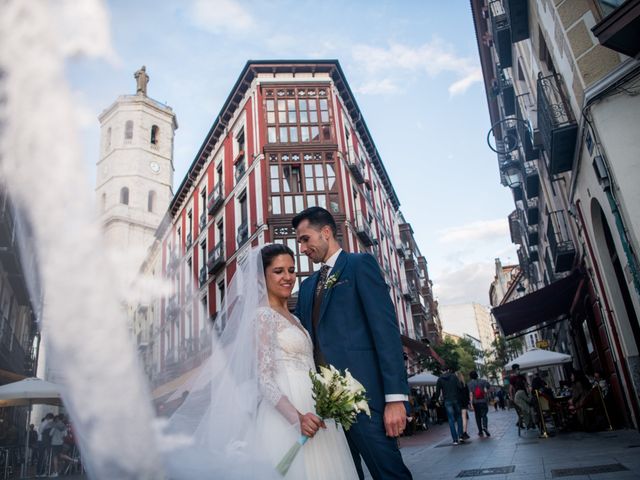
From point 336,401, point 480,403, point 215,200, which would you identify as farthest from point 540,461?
point 215,200

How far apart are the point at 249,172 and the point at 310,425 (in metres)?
22.8

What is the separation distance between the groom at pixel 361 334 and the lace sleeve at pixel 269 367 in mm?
299

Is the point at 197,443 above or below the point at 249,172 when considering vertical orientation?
below

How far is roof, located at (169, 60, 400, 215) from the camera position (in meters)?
25.7

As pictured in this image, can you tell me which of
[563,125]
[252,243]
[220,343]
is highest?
[252,243]

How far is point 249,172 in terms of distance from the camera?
24688 mm

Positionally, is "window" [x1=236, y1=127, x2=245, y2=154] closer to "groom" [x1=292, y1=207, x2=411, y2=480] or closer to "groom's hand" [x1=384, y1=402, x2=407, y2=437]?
"groom" [x1=292, y1=207, x2=411, y2=480]

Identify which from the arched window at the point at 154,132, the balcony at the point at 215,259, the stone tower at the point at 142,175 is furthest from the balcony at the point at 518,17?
the arched window at the point at 154,132

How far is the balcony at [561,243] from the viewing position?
1357 centimetres

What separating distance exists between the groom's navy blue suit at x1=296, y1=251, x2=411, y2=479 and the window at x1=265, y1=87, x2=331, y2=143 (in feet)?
72.2

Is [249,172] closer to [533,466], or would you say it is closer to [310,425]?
[533,466]

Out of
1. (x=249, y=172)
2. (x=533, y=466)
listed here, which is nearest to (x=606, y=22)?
(x=533, y=466)

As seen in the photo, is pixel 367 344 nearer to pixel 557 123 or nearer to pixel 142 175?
pixel 557 123

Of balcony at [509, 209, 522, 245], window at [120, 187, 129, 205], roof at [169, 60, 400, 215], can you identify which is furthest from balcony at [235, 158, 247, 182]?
balcony at [509, 209, 522, 245]
